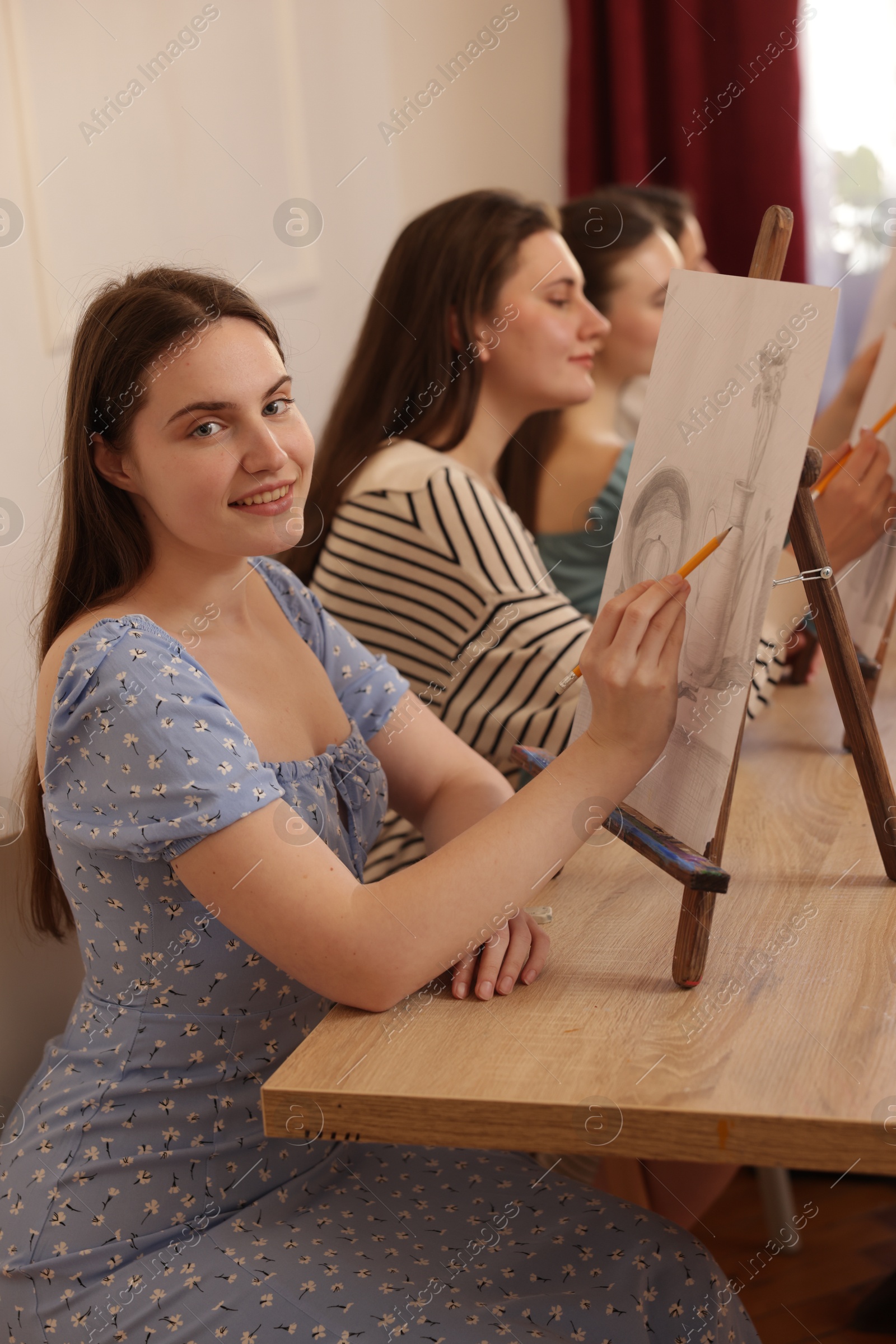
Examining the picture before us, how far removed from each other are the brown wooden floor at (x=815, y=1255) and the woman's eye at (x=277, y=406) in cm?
127

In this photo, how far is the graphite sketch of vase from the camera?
0.90m

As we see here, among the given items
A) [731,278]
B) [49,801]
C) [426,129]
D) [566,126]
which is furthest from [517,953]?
[566,126]

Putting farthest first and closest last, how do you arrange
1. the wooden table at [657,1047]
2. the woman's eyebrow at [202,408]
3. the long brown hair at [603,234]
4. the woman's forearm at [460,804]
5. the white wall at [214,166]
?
the long brown hair at [603,234] → the white wall at [214,166] → the woman's forearm at [460,804] → the woman's eyebrow at [202,408] → the wooden table at [657,1047]

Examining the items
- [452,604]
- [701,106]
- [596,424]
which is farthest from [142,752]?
[701,106]

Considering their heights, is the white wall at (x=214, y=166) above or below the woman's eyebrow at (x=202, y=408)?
above

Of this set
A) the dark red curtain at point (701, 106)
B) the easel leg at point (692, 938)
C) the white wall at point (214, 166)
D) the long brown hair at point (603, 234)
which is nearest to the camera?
the easel leg at point (692, 938)

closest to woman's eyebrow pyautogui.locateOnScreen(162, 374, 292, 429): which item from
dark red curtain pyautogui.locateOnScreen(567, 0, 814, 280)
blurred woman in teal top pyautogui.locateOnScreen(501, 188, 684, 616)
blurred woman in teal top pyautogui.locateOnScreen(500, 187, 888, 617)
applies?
blurred woman in teal top pyautogui.locateOnScreen(500, 187, 888, 617)

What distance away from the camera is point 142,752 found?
862mm

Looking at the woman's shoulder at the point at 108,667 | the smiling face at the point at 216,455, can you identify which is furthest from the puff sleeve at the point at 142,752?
the smiling face at the point at 216,455

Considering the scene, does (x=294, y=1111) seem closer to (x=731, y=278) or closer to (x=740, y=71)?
(x=731, y=278)

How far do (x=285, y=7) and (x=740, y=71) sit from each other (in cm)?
119

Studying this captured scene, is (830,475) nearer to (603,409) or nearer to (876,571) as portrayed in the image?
(876,571)

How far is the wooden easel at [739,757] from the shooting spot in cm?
84

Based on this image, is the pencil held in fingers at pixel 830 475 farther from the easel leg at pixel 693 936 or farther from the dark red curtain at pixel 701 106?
the dark red curtain at pixel 701 106
